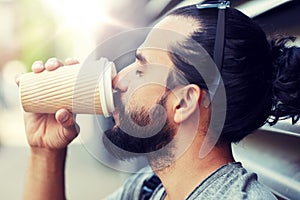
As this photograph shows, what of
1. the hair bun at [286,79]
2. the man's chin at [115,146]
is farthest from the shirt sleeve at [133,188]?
the hair bun at [286,79]

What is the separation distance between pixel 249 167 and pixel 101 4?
1086mm

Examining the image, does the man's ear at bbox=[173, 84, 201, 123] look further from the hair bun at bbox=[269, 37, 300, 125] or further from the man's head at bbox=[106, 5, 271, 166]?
the hair bun at bbox=[269, 37, 300, 125]

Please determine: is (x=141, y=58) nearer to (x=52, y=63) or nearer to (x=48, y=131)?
(x=52, y=63)

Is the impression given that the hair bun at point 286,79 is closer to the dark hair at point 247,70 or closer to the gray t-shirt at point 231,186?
the dark hair at point 247,70

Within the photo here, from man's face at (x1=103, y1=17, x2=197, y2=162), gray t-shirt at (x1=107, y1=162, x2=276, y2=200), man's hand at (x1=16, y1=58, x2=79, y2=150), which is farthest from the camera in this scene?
man's hand at (x1=16, y1=58, x2=79, y2=150)

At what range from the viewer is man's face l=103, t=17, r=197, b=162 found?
40.6 inches

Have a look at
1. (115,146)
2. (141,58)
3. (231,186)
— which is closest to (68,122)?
(115,146)

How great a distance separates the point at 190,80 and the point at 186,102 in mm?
44

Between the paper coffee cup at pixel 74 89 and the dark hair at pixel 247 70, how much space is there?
160mm

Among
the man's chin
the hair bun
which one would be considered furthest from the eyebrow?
the hair bun

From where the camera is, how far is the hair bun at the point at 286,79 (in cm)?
101

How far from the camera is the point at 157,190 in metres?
1.21

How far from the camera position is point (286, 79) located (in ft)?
3.31

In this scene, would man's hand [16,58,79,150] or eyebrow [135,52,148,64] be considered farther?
man's hand [16,58,79,150]
